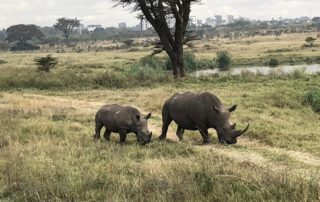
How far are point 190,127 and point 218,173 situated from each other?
5.15 meters

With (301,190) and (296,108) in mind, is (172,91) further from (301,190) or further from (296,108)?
(301,190)

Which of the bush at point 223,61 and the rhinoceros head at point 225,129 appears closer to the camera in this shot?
the rhinoceros head at point 225,129

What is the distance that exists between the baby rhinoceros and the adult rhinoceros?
3.62 feet

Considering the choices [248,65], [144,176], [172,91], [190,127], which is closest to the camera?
[144,176]

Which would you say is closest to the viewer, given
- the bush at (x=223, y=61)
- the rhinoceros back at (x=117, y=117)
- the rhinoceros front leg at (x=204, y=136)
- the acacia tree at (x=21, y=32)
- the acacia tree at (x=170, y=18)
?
the rhinoceros back at (x=117, y=117)

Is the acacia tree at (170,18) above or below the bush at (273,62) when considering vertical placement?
above

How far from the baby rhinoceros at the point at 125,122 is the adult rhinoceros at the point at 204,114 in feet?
3.62

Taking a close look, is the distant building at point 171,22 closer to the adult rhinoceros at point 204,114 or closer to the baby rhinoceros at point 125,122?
the adult rhinoceros at point 204,114

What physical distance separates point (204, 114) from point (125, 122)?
6.26 feet

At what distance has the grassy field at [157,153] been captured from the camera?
641 centimetres

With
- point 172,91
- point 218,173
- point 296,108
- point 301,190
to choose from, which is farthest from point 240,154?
point 172,91

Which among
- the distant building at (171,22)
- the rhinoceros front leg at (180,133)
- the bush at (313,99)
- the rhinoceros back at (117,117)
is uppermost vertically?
the distant building at (171,22)

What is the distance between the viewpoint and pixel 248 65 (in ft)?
163

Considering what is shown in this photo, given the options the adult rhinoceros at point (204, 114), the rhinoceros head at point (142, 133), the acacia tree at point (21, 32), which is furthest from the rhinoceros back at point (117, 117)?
the acacia tree at point (21, 32)
